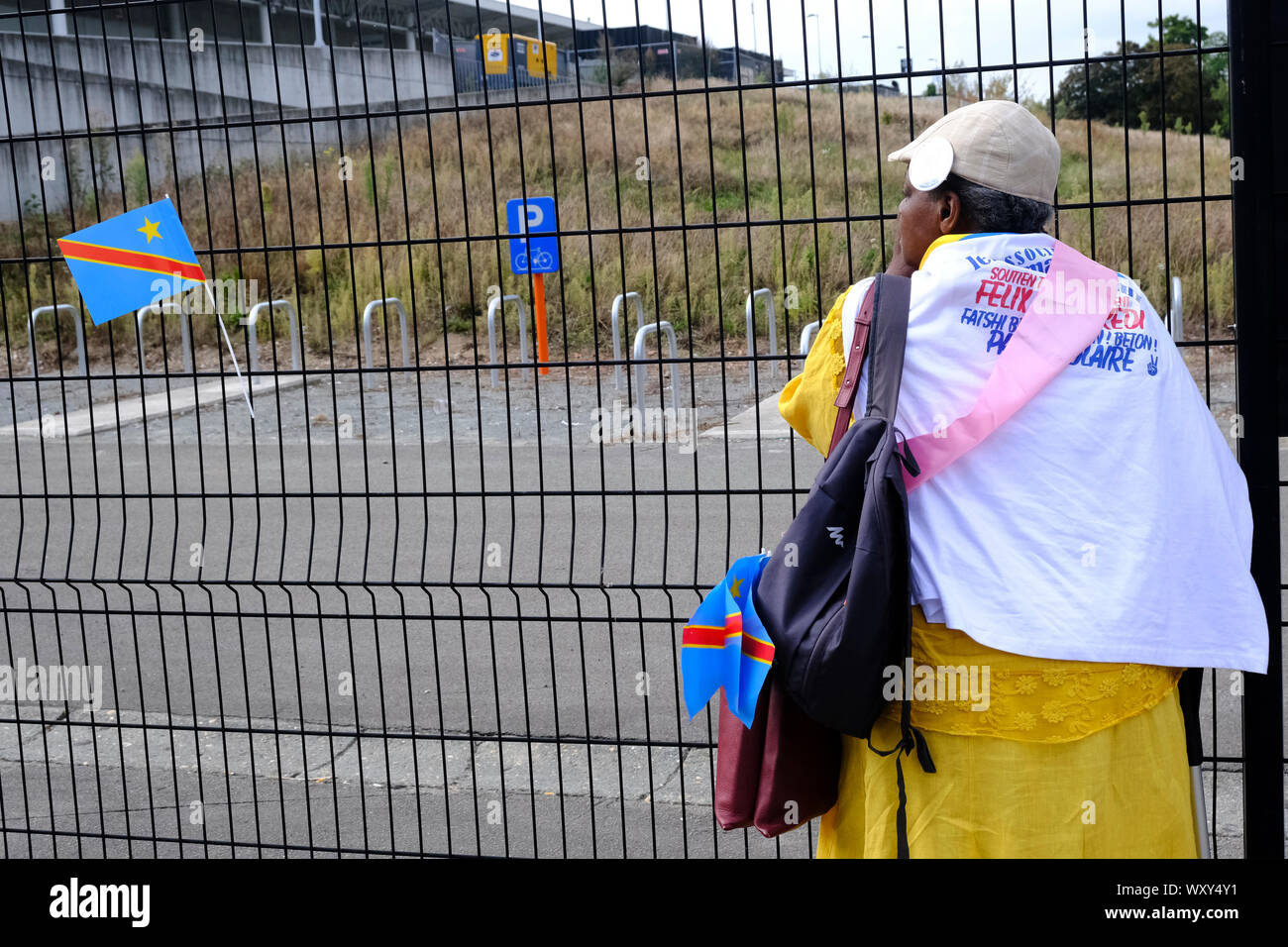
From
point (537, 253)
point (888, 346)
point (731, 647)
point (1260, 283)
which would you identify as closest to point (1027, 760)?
point (731, 647)

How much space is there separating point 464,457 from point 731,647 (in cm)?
922

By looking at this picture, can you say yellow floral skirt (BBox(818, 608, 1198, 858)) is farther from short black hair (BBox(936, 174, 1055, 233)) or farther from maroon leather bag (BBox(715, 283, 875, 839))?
short black hair (BBox(936, 174, 1055, 233))

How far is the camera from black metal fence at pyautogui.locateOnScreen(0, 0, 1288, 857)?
3314mm

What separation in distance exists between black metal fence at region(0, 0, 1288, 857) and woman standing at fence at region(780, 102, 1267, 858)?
47 cm

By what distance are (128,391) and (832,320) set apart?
51.0ft

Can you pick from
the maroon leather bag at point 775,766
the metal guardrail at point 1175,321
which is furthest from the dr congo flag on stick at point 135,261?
the metal guardrail at point 1175,321

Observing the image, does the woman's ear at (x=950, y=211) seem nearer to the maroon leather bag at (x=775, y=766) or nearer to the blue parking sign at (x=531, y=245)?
the maroon leather bag at (x=775, y=766)

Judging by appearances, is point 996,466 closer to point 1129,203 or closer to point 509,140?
point 1129,203

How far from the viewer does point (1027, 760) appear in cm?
235

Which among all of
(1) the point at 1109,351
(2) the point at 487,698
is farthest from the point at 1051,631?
(2) the point at 487,698

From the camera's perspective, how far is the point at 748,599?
99.4 inches

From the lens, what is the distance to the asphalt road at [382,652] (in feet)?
13.0

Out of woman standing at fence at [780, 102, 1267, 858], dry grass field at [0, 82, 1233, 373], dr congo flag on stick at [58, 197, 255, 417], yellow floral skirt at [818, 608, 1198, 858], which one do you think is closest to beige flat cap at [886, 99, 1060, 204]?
woman standing at fence at [780, 102, 1267, 858]
